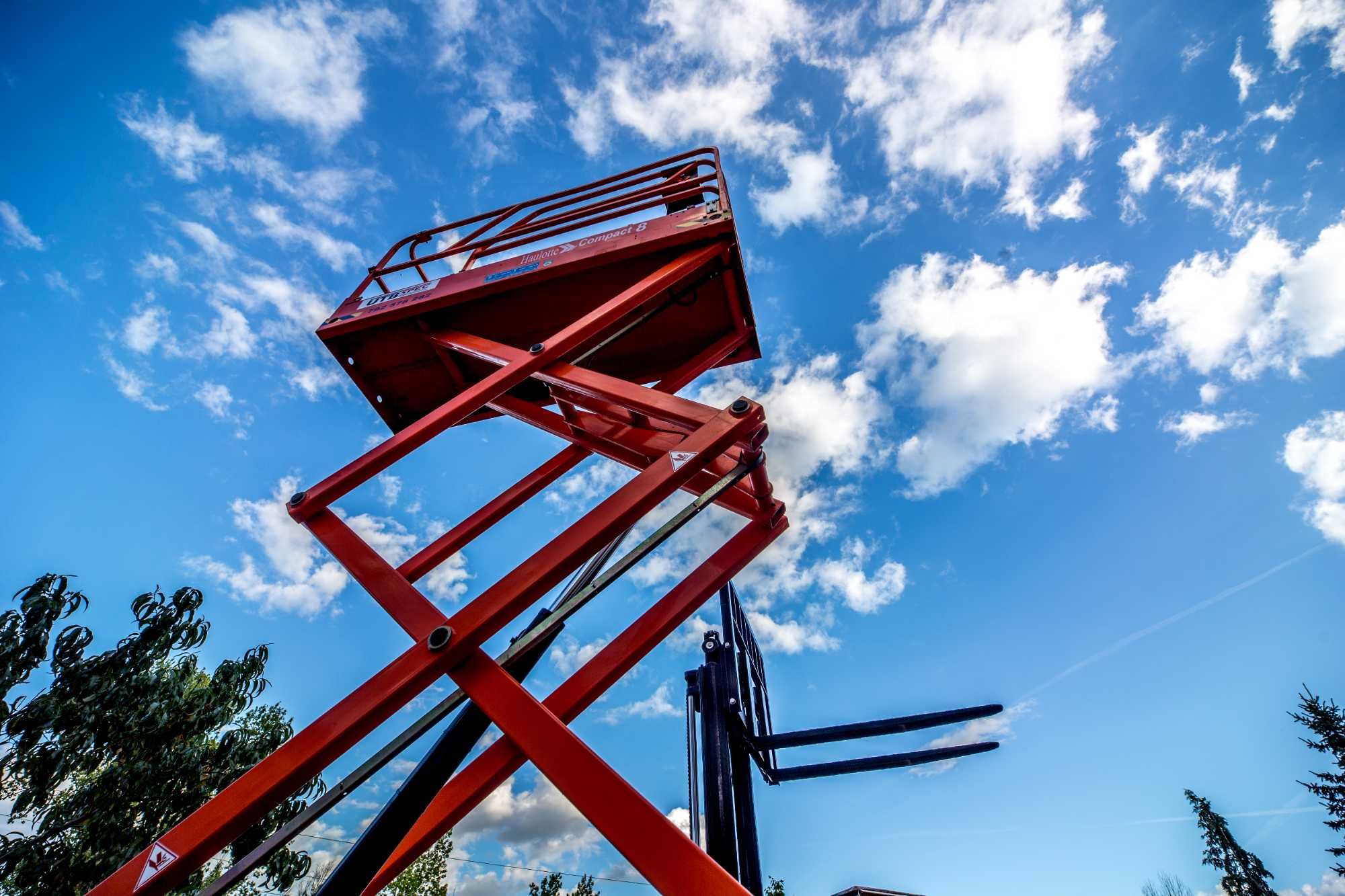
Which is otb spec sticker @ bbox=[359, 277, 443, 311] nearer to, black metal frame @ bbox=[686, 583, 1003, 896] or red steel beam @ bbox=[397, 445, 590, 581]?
red steel beam @ bbox=[397, 445, 590, 581]

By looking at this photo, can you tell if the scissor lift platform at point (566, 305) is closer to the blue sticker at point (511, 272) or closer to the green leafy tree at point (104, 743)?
the blue sticker at point (511, 272)

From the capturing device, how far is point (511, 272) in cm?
382

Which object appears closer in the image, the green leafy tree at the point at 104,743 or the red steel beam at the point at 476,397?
the red steel beam at the point at 476,397

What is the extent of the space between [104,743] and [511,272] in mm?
9815

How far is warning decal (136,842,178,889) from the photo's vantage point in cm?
152

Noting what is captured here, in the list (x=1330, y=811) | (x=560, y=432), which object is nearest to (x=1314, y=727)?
(x=1330, y=811)

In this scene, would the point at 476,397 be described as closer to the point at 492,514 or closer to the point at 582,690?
the point at 492,514

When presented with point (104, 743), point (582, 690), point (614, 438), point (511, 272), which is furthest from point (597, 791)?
point (104, 743)

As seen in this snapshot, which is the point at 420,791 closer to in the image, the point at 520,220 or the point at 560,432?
the point at 560,432

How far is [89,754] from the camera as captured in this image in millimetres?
8008

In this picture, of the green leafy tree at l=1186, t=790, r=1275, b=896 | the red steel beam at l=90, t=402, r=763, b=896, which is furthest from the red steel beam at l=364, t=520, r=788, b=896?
the green leafy tree at l=1186, t=790, r=1275, b=896

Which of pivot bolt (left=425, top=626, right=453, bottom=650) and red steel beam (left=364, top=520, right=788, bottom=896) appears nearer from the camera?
pivot bolt (left=425, top=626, right=453, bottom=650)

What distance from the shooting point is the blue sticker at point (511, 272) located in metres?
3.78

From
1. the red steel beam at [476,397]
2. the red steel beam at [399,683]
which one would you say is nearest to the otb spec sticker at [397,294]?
the red steel beam at [476,397]
